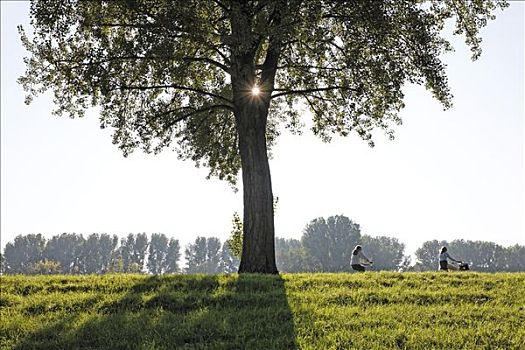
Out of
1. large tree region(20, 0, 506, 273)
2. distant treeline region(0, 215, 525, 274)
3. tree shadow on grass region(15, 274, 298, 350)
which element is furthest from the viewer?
distant treeline region(0, 215, 525, 274)

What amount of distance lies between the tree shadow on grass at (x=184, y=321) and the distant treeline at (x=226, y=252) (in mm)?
132163

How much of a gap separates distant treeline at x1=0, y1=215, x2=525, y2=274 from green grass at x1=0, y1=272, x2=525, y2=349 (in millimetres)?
130655

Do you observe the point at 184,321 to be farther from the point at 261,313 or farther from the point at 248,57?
the point at 248,57

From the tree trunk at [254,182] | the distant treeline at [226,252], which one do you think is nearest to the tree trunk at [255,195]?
the tree trunk at [254,182]

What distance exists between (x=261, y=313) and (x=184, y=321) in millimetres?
1409

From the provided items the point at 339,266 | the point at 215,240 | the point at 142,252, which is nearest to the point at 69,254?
the point at 142,252

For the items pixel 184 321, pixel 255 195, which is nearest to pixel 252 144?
pixel 255 195

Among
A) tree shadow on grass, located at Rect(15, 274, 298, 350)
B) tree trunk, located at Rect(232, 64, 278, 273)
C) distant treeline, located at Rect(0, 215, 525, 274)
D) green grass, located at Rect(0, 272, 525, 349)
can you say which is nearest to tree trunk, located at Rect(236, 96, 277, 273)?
tree trunk, located at Rect(232, 64, 278, 273)

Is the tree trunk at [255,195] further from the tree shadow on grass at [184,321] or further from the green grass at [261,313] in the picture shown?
the tree shadow on grass at [184,321]

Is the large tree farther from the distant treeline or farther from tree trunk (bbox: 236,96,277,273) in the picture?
the distant treeline

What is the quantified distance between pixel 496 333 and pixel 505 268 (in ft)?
549

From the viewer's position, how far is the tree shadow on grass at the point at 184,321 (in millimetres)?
8141

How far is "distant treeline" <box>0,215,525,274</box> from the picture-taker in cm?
15112

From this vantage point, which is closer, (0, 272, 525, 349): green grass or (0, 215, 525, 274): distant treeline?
(0, 272, 525, 349): green grass
